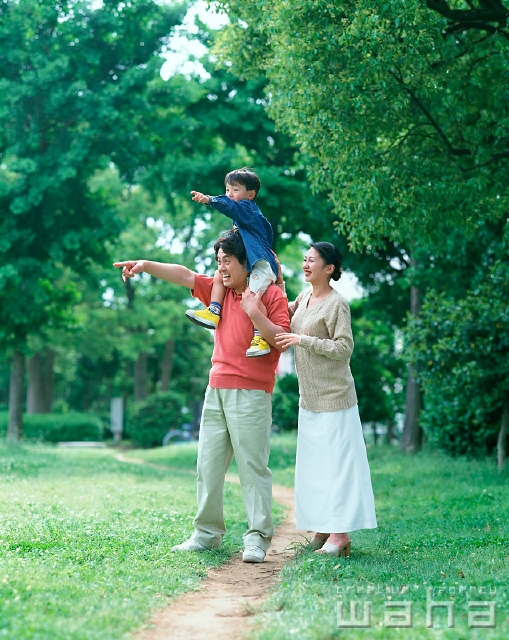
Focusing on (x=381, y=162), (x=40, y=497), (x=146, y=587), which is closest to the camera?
(x=146, y=587)

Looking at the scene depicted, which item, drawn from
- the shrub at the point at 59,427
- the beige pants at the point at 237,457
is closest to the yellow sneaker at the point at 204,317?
the beige pants at the point at 237,457

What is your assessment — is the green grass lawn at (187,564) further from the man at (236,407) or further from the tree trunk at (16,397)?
the tree trunk at (16,397)

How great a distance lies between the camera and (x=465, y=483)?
11641 mm

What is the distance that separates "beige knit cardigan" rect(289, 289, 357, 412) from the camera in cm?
596

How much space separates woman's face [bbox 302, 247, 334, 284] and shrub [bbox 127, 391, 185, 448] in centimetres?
2152

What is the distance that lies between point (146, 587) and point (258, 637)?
1133mm

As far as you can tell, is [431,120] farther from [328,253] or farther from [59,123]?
[59,123]

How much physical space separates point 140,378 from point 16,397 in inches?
607

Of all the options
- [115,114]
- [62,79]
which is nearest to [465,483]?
[115,114]

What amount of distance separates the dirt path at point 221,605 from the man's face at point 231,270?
7.06 ft

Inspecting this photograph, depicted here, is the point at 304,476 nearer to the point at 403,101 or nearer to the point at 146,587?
the point at 146,587

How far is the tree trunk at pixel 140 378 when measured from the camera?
33844 mm

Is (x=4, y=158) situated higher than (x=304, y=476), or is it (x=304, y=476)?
(x=4, y=158)

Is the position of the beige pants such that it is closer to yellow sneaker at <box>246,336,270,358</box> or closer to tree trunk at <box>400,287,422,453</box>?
yellow sneaker at <box>246,336,270,358</box>
